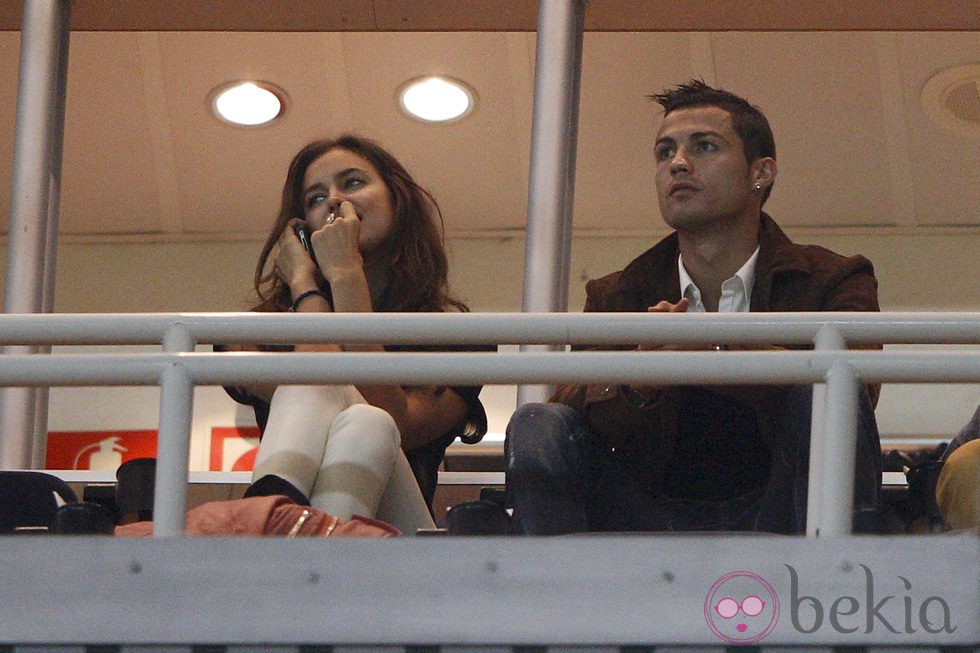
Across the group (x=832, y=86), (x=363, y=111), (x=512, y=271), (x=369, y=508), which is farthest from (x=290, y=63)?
(x=369, y=508)

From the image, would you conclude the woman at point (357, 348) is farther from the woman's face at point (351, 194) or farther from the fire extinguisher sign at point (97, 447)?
the fire extinguisher sign at point (97, 447)

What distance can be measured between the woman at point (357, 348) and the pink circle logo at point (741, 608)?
779 millimetres

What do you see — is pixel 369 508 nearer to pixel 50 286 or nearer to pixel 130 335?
pixel 130 335

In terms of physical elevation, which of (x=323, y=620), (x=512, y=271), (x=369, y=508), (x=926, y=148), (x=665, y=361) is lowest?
(x=323, y=620)

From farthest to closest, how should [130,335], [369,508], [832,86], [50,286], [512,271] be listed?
[512,271], [832,86], [50,286], [369,508], [130,335]

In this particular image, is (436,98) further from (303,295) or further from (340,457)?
(340,457)

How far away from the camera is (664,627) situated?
76.5 inches

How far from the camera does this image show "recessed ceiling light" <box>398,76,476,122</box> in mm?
5012

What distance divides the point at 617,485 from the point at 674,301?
445 mm

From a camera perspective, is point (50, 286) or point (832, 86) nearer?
point (50, 286)

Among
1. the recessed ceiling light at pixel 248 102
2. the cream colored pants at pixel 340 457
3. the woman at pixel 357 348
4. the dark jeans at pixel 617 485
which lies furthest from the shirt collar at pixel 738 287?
the recessed ceiling light at pixel 248 102

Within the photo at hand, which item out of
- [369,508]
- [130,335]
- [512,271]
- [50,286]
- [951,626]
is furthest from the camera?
[512,271]

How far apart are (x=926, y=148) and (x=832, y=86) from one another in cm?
41

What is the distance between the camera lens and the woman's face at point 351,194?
125 inches
